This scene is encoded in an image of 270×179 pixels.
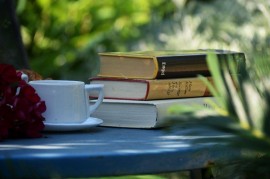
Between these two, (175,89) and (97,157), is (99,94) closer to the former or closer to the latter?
(175,89)

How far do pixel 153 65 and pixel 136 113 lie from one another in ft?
0.39

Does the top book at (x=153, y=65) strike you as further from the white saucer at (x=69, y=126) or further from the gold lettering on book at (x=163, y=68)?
the white saucer at (x=69, y=126)

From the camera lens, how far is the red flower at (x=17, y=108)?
→ 4.32 ft

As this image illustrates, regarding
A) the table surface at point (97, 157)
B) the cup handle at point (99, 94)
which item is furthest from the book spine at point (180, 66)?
the table surface at point (97, 157)

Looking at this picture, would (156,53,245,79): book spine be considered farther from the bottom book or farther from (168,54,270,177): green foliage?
(168,54,270,177): green foliage

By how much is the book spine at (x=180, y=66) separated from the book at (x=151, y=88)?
1 cm

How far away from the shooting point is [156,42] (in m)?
4.56

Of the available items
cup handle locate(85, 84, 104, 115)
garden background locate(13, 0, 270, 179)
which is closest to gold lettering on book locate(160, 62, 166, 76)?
cup handle locate(85, 84, 104, 115)

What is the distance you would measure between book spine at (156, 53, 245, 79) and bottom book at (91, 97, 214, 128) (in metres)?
0.06

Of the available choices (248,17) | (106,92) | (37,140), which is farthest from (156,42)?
(37,140)

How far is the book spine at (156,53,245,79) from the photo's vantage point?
1.59 m

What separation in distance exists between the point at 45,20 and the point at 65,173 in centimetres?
403

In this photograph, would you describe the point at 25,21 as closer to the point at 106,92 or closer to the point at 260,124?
the point at 106,92

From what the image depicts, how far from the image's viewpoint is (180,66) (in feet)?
5.32
